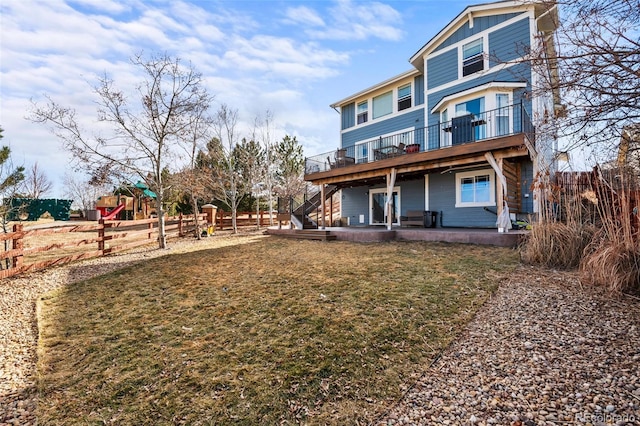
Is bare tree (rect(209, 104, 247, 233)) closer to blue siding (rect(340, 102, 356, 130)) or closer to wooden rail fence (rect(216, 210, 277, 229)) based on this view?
wooden rail fence (rect(216, 210, 277, 229))

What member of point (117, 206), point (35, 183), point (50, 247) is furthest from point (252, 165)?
point (50, 247)

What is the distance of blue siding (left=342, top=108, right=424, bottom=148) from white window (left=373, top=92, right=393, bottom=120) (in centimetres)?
46

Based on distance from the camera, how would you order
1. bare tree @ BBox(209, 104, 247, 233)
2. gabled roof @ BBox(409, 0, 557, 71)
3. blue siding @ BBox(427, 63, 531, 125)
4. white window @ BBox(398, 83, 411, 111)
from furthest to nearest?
bare tree @ BBox(209, 104, 247, 233), white window @ BBox(398, 83, 411, 111), gabled roof @ BBox(409, 0, 557, 71), blue siding @ BBox(427, 63, 531, 125)

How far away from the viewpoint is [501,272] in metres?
5.43

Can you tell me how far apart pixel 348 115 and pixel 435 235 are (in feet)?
34.5

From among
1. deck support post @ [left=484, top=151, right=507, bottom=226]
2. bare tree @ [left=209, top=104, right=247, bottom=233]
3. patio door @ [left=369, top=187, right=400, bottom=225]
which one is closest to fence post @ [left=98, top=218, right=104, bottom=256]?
bare tree @ [left=209, top=104, right=247, bottom=233]

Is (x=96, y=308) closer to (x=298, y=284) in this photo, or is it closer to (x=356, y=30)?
(x=298, y=284)

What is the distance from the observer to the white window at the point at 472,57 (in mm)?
11766

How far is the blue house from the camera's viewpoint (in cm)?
965

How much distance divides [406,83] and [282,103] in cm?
1044

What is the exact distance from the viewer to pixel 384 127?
15531mm

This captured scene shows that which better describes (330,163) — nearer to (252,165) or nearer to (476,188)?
(476,188)

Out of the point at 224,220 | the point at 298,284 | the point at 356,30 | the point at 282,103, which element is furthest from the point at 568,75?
the point at 282,103

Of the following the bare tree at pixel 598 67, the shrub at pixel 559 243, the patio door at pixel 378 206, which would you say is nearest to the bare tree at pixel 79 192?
the patio door at pixel 378 206
